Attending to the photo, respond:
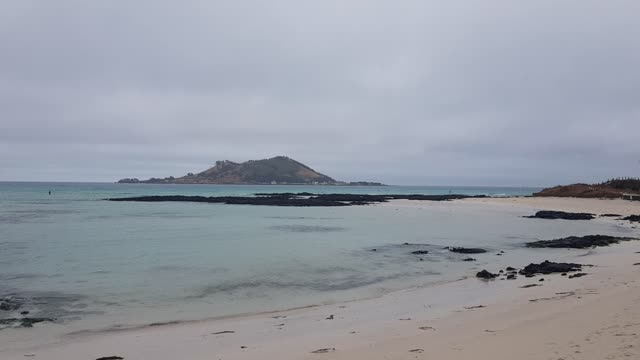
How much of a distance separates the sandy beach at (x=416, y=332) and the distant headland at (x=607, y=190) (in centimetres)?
4856

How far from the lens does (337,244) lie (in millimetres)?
22641

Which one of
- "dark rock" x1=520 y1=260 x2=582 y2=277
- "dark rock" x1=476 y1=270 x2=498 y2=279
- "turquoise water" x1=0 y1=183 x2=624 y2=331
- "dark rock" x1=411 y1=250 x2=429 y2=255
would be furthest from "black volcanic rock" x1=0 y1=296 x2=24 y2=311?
"dark rock" x1=411 y1=250 x2=429 y2=255

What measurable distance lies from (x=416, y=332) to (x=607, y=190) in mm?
57208

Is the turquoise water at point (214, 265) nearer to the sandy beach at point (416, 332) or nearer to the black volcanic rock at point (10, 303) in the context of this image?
the black volcanic rock at point (10, 303)

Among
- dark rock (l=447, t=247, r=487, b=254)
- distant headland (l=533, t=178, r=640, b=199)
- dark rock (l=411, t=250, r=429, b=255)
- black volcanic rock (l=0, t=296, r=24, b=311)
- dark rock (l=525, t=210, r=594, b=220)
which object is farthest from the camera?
distant headland (l=533, t=178, r=640, b=199)

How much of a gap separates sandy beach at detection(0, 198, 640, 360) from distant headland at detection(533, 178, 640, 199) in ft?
159

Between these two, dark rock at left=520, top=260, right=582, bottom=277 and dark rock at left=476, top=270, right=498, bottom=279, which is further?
dark rock at left=520, top=260, right=582, bottom=277

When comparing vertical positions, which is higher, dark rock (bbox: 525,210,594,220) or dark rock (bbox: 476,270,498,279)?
dark rock (bbox: 525,210,594,220)

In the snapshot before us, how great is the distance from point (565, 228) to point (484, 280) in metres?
18.7

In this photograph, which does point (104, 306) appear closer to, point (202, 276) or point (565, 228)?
point (202, 276)

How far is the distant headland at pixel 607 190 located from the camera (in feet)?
178

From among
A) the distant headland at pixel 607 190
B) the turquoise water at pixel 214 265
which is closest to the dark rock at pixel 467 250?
the turquoise water at pixel 214 265

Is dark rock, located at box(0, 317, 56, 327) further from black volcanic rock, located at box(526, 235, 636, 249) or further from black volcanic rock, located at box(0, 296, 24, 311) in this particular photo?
black volcanic rock, located at box(526, 235, 636, 249)

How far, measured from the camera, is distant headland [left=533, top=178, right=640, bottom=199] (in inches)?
2133
